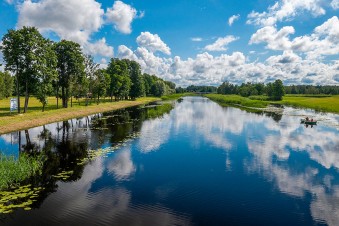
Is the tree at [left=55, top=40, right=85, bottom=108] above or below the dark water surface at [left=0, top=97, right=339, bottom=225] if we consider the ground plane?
above

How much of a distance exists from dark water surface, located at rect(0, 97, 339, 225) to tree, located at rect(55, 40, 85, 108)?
4053 centimetres

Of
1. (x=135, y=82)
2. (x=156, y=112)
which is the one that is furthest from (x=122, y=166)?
(x=135, y=82)

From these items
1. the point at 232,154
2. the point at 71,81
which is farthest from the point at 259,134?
the point at 71,81

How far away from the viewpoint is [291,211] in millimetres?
17906

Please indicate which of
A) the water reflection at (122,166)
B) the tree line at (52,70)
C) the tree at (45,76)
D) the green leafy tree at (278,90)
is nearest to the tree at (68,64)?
the tree line at (52,70)

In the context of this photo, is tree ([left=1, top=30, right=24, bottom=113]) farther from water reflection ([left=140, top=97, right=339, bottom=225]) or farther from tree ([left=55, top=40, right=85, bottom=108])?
water reflection ([left=140, top=97, right=339, bottom=225])

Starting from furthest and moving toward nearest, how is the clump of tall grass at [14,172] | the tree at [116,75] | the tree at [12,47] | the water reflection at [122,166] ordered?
the tree at [116,75] → the tree at [12,47] → the water reflection at [122,166] → the clump of tall grass at [14,172]

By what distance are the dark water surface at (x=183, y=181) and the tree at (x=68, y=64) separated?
4053 cm

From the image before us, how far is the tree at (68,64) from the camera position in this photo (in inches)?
3088

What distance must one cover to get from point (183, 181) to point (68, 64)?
67.5 meters

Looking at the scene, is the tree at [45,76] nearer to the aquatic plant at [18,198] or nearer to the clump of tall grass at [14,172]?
the clump of tall grass at [14,172]

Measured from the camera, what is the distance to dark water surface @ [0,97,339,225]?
16891 mm

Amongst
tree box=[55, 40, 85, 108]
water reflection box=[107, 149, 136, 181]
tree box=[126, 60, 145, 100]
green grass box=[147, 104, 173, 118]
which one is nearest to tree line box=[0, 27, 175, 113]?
tree box=[55, 40, 85, 108]

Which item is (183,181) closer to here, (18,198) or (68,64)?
(18,198)
